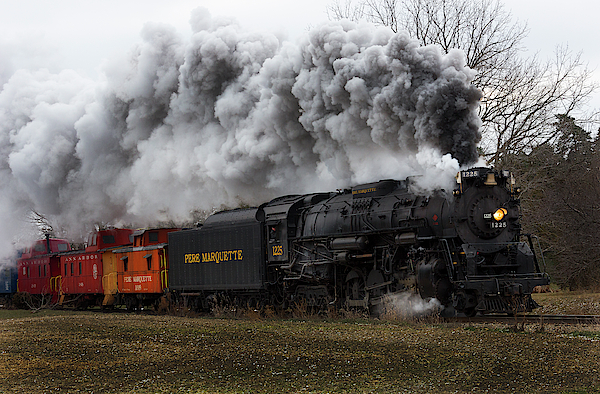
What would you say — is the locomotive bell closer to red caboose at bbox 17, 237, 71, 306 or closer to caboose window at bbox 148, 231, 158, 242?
caboose window at bbox 148, 231, 158, 242

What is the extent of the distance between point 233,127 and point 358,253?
6.89 meters

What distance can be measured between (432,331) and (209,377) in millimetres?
5236

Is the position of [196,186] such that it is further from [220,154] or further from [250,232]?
[250,232]

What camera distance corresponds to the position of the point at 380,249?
1558 centimetres

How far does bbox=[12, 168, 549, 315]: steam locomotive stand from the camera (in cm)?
1388

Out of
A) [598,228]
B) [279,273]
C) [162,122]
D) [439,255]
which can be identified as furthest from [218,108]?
[598,228]

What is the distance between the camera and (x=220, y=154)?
20.8 meters

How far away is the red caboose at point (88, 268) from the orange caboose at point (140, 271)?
30.0 inches

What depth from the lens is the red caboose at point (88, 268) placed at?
2680 cm

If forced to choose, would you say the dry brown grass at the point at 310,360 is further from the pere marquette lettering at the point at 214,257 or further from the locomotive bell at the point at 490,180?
the pere marquette lettering at the point at 214,257

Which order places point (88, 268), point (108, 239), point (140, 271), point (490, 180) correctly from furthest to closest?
point (88, 268)
point (108, 239)
point (140, 271)
point (490, 180)

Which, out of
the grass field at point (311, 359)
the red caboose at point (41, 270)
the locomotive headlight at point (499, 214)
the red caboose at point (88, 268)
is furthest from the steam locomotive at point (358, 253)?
the red caboose at point (41, 270)

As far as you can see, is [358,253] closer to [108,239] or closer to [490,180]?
[490,180]

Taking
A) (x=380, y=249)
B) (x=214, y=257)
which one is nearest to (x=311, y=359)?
(x=380, y=249)
